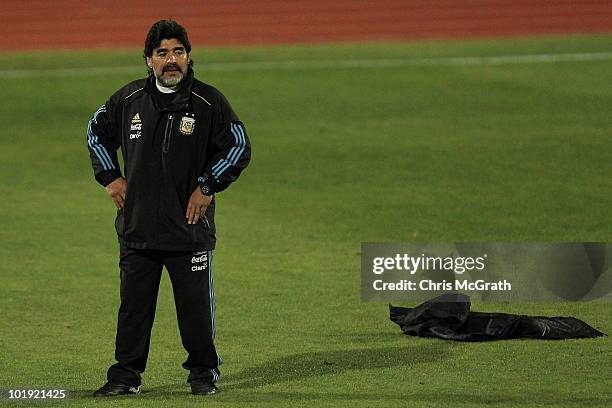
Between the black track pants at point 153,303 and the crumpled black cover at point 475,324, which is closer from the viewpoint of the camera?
the black track pants at point 153,303

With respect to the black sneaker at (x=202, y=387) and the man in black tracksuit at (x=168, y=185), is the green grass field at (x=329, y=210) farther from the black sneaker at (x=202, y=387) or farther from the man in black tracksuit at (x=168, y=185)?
the man in black tracksuit at (x=168, y=185)

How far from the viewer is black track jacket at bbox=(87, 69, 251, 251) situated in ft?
24.3

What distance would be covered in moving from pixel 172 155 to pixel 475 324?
261 centimetres

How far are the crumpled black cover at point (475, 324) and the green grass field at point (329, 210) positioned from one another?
124mm

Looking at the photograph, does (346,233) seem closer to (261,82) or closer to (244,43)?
(261,82)

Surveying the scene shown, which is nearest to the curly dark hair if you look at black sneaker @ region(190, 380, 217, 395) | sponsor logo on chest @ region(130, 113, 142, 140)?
sponsor logo on chest @ region(130, 113, 142, 140)

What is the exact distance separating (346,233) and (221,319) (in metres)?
3.48

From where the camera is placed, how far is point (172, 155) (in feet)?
24.3

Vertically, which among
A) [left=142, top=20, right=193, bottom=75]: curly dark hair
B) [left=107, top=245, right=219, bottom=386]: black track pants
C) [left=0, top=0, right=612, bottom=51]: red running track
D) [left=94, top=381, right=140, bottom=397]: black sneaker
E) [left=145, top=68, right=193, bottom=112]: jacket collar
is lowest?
[left=94, top=381, right=140, bottom=397]: black sneaker

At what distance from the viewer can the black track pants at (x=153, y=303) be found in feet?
24.7

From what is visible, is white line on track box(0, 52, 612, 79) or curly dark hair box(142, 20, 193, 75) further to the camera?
white line on track box(0, 52, 612, 79)

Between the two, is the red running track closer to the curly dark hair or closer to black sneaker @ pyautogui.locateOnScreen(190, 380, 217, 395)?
the curly dark hair

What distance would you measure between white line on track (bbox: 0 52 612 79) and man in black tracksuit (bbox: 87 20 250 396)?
49.2ft

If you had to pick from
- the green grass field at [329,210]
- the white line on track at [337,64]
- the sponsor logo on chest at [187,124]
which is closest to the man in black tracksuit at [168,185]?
the sponsor logo on chest at [187,124]
